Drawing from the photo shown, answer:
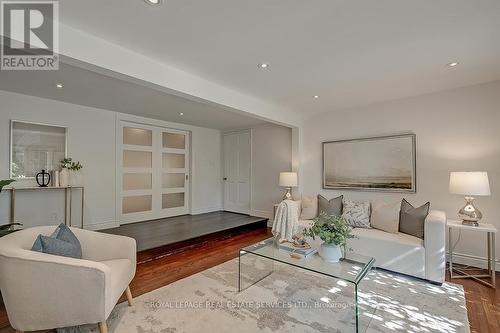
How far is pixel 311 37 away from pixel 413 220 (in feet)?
8.26

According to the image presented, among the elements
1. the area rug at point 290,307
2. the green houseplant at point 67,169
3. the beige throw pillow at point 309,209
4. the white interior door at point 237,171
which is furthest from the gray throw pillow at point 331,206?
the green houseplant at point 67,169

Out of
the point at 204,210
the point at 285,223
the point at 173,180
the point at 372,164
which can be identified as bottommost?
the point at 204,210

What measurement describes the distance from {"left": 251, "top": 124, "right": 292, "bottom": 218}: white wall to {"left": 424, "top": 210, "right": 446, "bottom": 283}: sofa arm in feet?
9.12

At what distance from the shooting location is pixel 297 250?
2.46 metres

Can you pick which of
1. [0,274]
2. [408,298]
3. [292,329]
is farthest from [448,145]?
[0,274]

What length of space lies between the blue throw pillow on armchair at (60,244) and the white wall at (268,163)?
390cm

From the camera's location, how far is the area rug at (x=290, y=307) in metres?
1.90

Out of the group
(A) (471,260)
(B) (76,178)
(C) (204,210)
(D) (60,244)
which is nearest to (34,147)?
(B) (76,178)

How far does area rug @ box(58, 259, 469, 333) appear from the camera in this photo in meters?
1.90

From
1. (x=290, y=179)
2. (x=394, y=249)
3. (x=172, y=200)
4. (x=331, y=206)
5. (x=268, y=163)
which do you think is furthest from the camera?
(x=172, y=200)

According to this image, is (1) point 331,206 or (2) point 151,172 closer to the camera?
(1) point 331,206

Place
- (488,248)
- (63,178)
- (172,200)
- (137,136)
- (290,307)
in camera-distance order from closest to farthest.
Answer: (290,307)
(488,248)
(63,178)
(137,136)
(172,200)

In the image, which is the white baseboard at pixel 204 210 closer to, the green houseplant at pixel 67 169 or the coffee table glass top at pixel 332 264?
the green houseplant at pixel 67 169
